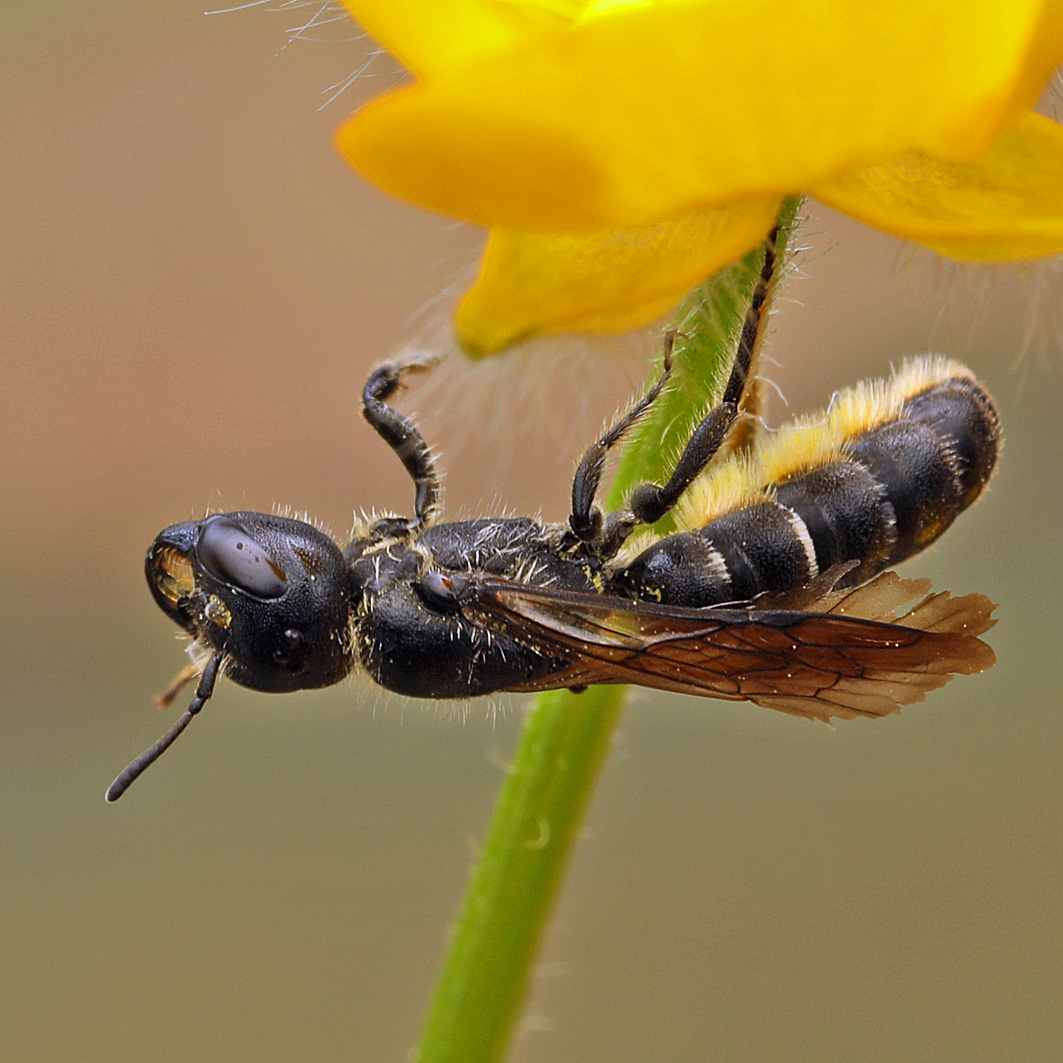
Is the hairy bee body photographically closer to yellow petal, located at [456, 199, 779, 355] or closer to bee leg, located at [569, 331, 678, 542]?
bee leg, located at [569, 331, 678, 542]

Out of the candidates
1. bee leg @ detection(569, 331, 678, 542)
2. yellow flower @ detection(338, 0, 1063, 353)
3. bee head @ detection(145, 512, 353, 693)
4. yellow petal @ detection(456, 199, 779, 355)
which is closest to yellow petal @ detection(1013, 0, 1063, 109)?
yellow flower @ detection(338, 0, 1063, 353)

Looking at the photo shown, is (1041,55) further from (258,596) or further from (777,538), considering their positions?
(258,596)

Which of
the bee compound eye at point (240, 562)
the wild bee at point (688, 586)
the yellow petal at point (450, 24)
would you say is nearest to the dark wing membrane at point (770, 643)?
the wild bee at point (688, 586)

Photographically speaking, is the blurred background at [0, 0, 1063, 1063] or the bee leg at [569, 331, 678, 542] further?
the blurred background at [0, 0, 1063, 1063]

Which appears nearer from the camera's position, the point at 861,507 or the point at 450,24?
the point at 450,24

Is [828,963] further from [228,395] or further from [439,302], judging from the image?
[439,302]

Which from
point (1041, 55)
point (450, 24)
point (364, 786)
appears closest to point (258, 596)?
point (450, 24)
